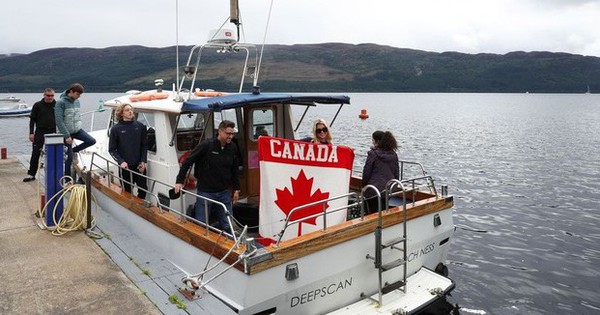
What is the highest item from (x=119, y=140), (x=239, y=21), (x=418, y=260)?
(x=239, y=21)

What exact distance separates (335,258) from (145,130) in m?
4.11

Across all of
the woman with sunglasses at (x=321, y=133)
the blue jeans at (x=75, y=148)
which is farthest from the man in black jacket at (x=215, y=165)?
the blue jeans at (x=75, y=148)

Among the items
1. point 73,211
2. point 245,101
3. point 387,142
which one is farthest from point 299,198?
point 73,211

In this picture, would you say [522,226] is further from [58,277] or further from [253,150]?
[58,277]

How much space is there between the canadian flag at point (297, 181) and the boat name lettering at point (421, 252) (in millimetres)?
1328

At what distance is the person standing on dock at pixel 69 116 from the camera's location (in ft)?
29.5

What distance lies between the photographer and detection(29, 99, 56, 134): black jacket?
10.4 m

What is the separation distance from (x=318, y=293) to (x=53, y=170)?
15.1ft

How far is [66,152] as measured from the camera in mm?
9914

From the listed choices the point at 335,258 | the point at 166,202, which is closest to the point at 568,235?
the point at 335,258

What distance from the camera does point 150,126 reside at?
888cm

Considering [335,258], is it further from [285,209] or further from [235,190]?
[235,190]

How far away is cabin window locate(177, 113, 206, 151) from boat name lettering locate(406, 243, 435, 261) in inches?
151

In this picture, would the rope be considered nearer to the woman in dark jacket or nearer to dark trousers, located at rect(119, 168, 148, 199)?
dark trousers, located at rect(119, 168, 148, 199)
